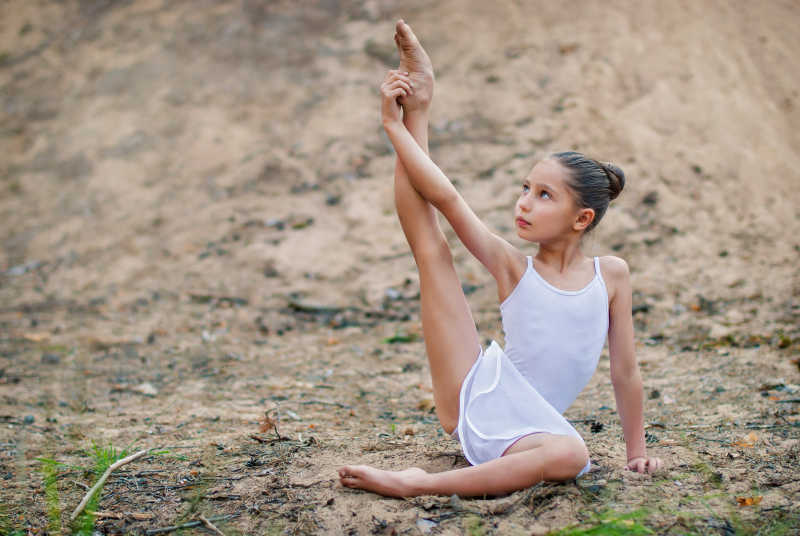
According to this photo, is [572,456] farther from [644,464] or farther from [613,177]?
[613,177]

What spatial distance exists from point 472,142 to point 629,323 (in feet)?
17.1

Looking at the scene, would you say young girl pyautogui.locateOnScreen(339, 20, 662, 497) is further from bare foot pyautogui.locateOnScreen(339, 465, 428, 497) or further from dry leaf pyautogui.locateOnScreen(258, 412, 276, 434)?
dry leaf pyautogui.locateOnScreen(258, 412, 276, 434)

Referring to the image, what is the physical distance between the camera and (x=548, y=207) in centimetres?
249

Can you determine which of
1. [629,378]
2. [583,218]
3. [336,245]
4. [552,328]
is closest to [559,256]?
[583,218]

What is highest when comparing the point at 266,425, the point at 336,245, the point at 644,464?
the point at 644,464

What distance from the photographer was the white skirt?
241 cm

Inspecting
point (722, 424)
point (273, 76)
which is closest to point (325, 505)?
point (722, 424)

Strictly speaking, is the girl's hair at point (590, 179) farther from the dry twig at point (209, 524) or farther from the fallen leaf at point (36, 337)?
the fallen leaf at point (36, 337)

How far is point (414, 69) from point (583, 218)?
2.87 feet

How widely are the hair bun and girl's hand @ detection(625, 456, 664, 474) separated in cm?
95

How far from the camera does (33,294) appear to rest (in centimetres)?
666

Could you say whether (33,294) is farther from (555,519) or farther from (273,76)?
(555,519)

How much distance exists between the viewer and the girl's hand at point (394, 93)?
8.66 feet

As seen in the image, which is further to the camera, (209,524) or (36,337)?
(36,337)
